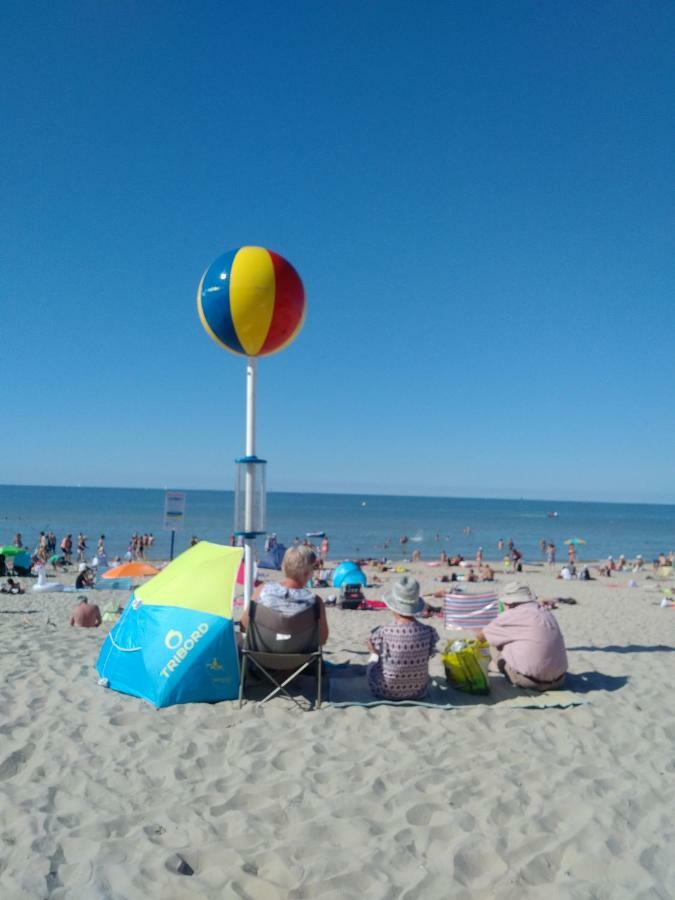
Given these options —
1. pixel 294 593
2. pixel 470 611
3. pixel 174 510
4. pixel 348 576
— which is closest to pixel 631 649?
pixel 470 611

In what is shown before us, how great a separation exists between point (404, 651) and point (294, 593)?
98 centimetres

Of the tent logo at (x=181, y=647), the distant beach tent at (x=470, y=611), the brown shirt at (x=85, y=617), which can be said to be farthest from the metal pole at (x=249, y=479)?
the distant beach tent at (x=470, y=611)

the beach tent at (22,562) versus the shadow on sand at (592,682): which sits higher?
the shadow on sand at (592,682)

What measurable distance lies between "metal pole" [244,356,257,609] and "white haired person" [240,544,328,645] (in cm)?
91

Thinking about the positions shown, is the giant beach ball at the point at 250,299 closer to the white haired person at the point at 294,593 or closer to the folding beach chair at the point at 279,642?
the white haired person at the point at 294,593

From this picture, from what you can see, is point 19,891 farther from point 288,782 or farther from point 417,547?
point 417,547

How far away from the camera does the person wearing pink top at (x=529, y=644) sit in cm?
524

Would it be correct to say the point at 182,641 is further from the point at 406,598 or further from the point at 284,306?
the point at 284,306

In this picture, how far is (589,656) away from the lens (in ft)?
23.0

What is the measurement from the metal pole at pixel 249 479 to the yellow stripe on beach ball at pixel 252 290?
45cm

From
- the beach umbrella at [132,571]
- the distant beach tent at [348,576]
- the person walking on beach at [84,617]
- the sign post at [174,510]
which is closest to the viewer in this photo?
the person walking on beach at [84,617]

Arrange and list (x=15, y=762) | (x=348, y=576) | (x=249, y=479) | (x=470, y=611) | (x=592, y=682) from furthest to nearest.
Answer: (x=348, y=576), (x=470, y=611), (x=249, y=479), (x=592, y=682), (x=15, y=762)

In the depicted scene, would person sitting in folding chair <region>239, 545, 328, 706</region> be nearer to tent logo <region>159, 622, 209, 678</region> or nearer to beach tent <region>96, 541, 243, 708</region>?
beach tent <region>96, 541, 243, 708</region>

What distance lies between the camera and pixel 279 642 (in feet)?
15.4
